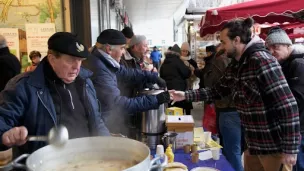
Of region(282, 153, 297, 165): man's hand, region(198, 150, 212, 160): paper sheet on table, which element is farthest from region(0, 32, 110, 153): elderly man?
region(282, 153, 297, 165): man's hand

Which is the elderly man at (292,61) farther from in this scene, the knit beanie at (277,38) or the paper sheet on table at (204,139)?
the paper sheet on table at (204,139)

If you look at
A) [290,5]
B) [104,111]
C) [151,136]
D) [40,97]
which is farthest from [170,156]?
[290,5]

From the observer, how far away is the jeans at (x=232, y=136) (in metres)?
3.69

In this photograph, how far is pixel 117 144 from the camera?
4.55 ft

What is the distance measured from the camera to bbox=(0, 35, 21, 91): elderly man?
3.54 metres

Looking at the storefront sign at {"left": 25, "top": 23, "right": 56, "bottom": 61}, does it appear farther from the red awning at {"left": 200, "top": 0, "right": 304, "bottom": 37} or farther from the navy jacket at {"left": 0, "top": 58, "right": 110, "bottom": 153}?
the navy jacket at {"left": 0, "top": 58, "right": 110, "bottom": 153}

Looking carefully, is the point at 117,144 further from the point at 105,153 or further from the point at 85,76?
the point at 85,76

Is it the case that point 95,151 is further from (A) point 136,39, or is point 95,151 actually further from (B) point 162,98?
(A) point 136,39

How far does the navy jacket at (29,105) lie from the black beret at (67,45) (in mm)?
194

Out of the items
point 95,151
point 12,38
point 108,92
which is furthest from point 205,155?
point 12,38

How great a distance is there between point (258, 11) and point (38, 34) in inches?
122

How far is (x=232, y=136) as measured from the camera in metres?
3.71

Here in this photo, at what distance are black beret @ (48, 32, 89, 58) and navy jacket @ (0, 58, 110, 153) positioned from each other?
194mm

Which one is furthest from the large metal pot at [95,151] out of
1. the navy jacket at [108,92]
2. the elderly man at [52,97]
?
the navy jacket at [108,92]
